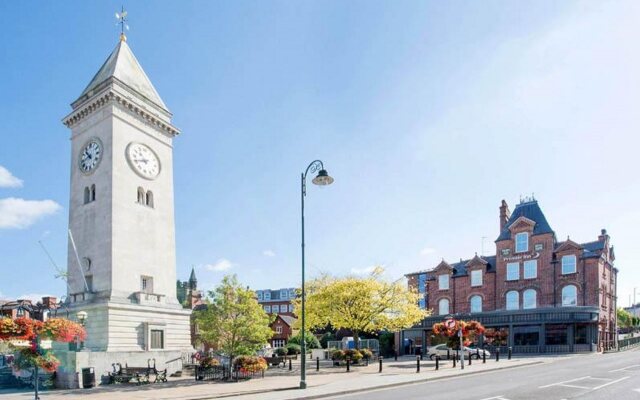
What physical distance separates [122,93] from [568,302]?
1774 inches

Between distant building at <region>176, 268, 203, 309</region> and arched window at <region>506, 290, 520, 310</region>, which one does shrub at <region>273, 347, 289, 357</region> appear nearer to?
arched window at <region>506, 290, 520, 310</region>

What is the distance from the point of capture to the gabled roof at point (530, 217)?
49237mm

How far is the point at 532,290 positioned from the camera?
1907 inches

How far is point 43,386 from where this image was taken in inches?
880

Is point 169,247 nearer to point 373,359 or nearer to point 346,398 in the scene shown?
point 373,359

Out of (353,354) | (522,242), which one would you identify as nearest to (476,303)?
(522,242)

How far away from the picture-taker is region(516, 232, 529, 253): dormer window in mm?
49800

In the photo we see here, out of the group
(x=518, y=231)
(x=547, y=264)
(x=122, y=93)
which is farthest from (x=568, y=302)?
(x=122, y=93)

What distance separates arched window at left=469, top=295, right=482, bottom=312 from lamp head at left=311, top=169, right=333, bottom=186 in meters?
38.7

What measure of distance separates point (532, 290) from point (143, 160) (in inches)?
1589

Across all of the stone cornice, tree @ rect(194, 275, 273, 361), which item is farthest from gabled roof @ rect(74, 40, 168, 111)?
tree @ rect(194, 275, 273, 361)

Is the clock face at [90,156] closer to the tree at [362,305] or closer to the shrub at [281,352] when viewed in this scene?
the tree at [362,305]

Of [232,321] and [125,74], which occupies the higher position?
[125,74]

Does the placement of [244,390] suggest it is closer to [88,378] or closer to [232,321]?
[232,321]
